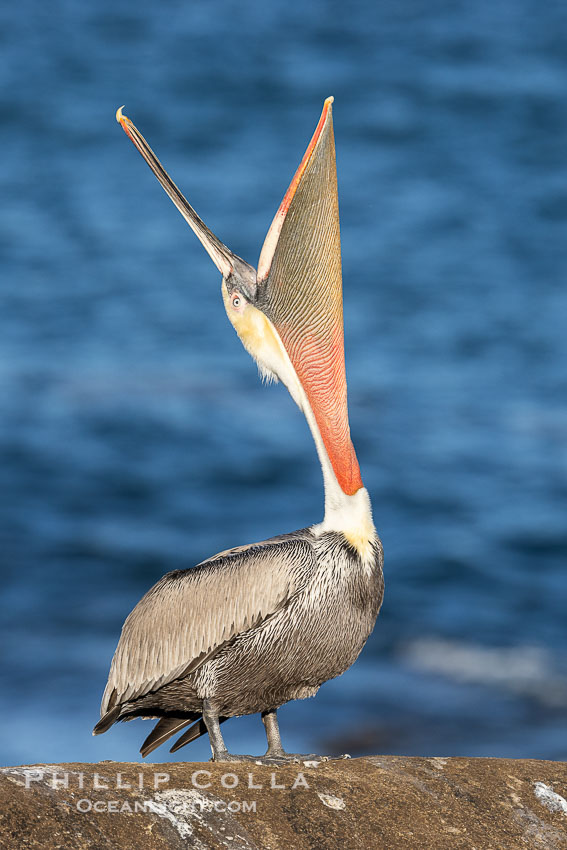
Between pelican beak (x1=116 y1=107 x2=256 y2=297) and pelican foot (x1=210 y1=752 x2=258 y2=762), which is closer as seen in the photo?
pelican foot (x1=210 y1=752 x2=258 y2=762)

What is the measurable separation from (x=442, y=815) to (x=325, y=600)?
1.09 metres

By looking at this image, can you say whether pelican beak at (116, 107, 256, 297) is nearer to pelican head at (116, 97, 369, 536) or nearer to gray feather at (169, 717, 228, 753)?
pelican head at (116, 97, 369, 536)

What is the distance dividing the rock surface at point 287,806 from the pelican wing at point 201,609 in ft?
2.39

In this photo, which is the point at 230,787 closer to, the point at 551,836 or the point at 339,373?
the point at 551,836

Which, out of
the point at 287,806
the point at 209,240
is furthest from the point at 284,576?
the point at 209,240

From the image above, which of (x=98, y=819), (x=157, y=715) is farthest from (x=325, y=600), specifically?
(x=98, y=819)

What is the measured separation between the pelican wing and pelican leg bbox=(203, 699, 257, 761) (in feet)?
0.69

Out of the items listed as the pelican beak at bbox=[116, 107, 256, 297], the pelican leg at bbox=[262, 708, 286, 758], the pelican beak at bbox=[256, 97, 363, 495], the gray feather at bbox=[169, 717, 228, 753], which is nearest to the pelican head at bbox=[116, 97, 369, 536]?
the pelican beak at bbox=[256, 97, 363, 495]

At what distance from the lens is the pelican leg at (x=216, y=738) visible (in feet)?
15.3

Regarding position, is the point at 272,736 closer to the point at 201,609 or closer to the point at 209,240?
the point at 201,609

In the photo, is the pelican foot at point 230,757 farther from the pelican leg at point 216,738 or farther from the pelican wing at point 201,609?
the pelican wing at point 201,609

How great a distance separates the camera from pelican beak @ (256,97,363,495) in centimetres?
509

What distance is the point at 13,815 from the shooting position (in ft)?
11.6

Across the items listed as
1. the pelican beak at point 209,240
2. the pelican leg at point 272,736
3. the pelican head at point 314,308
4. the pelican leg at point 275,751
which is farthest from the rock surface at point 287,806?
the pelican beak at point 209,240
